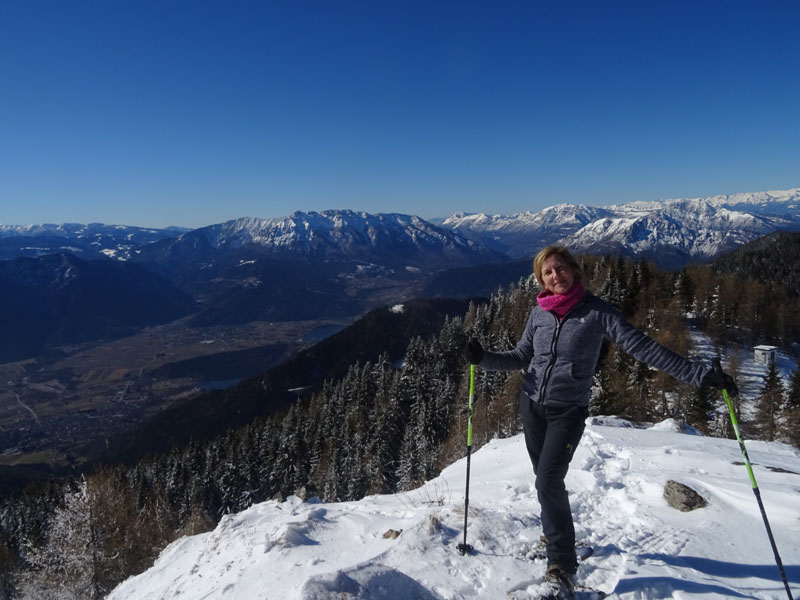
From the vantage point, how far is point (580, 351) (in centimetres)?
458

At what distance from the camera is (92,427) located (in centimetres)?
15388

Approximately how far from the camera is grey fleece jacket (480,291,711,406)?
4.26m

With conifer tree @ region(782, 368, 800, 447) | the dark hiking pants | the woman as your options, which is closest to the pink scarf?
the woman

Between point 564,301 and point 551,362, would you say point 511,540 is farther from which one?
point 564,301

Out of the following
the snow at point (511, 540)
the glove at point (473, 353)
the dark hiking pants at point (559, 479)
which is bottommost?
the snow at point (511, 540)

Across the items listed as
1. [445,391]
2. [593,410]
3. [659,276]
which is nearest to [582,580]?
[593,410]

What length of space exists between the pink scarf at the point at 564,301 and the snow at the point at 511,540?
2993mm

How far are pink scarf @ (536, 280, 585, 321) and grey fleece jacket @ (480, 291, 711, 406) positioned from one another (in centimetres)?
5

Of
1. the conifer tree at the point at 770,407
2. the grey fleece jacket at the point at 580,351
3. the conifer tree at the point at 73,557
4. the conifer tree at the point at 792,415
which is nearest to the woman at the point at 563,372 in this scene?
the grey fleece jacket at the point at 580,351

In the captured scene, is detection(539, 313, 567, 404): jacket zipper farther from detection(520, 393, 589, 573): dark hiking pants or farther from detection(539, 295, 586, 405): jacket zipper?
detection(520, 393, 589, 573): dark hiking pants

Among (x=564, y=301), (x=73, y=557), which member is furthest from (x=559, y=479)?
(x=73, y=557)

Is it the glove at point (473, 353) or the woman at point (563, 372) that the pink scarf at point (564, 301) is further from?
the glove at point (473, 353)

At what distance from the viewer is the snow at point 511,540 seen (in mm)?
4602

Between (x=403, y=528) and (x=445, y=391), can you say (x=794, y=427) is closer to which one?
(x=445, y=391)
